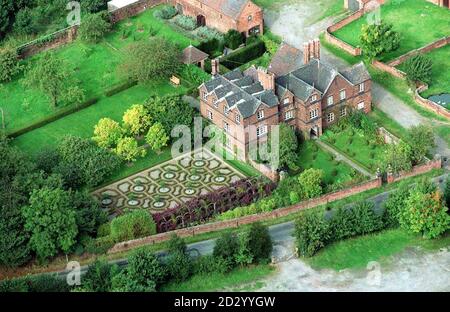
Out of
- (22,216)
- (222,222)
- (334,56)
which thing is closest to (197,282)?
(222,222)

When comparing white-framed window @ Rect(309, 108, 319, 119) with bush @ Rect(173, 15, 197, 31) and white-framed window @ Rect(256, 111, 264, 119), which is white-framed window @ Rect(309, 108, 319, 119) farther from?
bush @ Rect(173, 15, 197, 31)

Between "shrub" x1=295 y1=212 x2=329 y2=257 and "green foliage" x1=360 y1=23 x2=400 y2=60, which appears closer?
"shrub" x1=295 y1=212 x2=329 y2=257

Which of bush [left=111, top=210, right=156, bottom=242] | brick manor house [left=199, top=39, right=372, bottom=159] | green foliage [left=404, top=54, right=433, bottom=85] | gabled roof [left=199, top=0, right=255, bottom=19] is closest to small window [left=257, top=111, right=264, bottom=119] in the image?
brick manor house [left=199, top=39, right=372, bottom=159]

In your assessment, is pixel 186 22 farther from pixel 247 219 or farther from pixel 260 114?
pixel 247 219

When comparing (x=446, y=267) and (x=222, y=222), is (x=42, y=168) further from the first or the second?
(x=446, y=267)

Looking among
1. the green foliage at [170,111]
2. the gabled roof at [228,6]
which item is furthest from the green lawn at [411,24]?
the green foliage at [170,111]

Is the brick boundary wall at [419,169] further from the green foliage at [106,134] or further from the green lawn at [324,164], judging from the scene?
the green foliage at [106,134]
